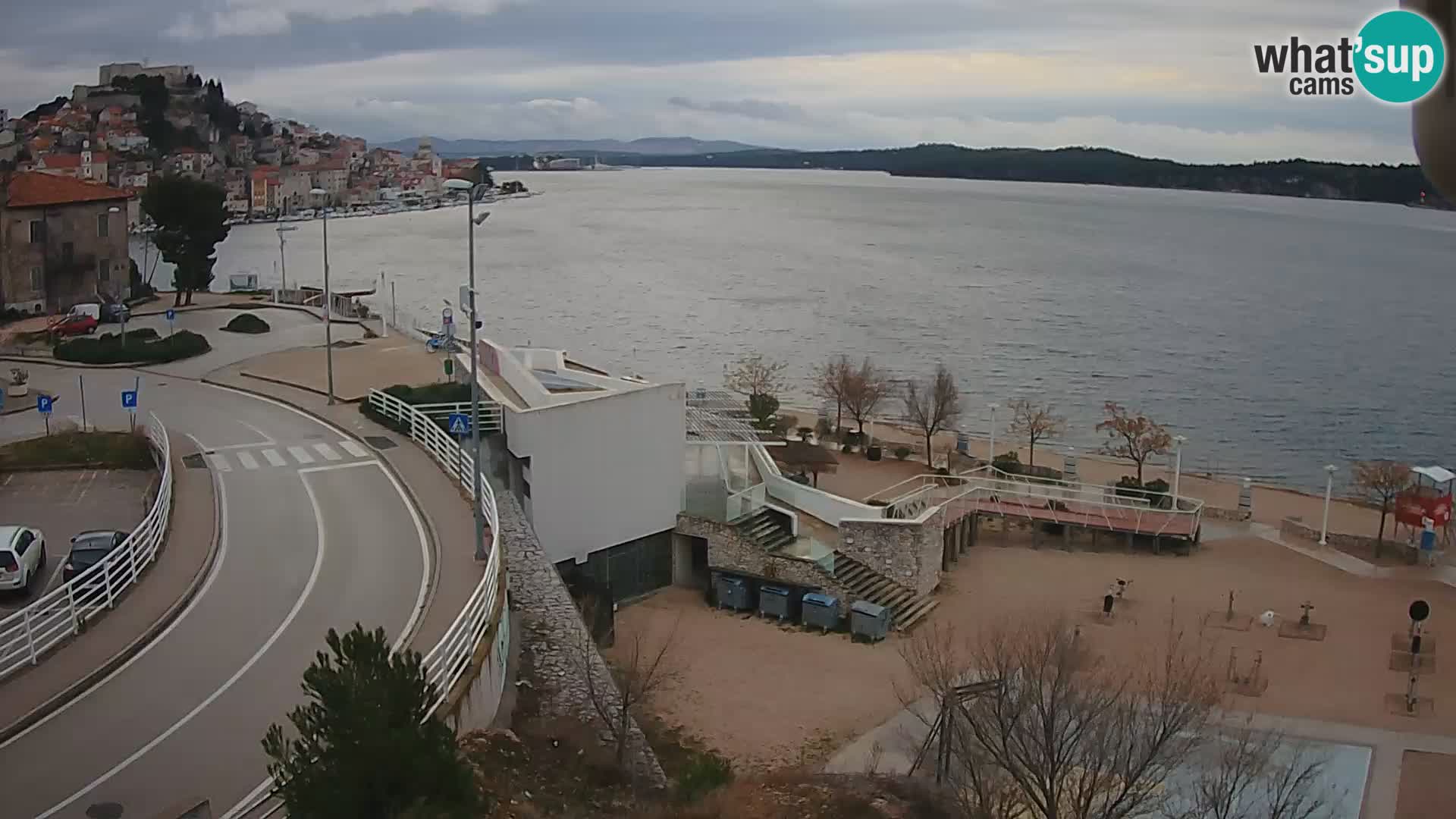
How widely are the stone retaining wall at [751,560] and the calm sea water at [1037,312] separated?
2956cm

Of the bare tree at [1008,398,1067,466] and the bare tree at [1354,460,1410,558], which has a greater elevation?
the bare tree at [1354,460,1410,558]

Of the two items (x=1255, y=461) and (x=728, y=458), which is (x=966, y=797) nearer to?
(x=728, y=458)

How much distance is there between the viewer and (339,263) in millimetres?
122625

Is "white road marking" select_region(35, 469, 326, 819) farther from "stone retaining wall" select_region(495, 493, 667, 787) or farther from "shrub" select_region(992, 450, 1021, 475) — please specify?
"shrub" select_region(992, 450, 1021, 475)

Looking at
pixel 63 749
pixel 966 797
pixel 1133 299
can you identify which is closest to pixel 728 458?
pixel 966 797

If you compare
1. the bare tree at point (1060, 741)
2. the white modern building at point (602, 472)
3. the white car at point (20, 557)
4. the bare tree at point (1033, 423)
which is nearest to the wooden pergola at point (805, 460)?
the bare tree at point (1033, 423)

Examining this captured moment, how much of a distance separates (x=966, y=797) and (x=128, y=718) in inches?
331

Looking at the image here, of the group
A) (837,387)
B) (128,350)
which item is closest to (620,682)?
(128,350)

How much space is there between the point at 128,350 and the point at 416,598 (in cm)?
2490

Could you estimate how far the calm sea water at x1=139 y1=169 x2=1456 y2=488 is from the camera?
197 ft

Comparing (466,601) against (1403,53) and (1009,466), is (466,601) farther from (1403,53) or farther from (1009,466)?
(1009,466)

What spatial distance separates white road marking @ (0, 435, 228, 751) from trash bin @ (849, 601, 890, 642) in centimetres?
1109

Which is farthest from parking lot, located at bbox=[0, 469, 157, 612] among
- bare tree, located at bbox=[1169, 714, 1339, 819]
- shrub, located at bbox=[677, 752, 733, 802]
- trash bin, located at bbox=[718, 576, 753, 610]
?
bare tree, located at bbox=[1169, 714, 1339, 819]

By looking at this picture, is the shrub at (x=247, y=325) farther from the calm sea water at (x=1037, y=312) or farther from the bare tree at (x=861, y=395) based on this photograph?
the calm sea water at (x=1037, y=312)
